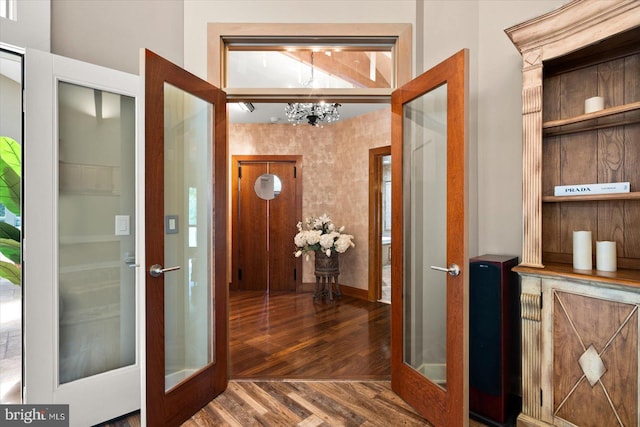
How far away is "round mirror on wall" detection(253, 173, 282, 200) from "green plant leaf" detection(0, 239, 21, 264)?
11.2 feet

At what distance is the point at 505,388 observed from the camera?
1892mm

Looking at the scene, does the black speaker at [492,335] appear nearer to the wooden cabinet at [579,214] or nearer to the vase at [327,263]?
the wooden cabinet at [579,214]

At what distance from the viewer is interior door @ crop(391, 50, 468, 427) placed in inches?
66.2

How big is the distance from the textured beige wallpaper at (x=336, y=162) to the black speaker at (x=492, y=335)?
2768 mm

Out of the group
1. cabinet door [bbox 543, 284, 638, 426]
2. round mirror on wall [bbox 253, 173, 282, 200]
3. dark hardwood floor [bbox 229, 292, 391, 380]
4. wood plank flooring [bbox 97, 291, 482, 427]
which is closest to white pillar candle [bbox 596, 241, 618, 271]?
cabinet door [bbox 543, 284, 638, 426]

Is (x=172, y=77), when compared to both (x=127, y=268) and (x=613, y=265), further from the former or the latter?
(x=613, y=265)

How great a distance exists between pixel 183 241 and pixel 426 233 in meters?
1.57

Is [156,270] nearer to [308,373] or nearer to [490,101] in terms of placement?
[308,373]

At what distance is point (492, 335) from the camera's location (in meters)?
1.91

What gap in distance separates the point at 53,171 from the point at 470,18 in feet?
9.42

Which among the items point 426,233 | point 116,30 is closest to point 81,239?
point 116,30

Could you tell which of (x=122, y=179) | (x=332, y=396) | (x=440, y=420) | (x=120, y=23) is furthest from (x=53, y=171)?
(x=440, y=420)

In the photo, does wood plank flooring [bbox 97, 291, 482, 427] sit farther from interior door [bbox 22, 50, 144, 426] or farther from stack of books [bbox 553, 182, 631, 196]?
stack of books [bbox 553, 182, 631, 196]

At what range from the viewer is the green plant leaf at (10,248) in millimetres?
2002
